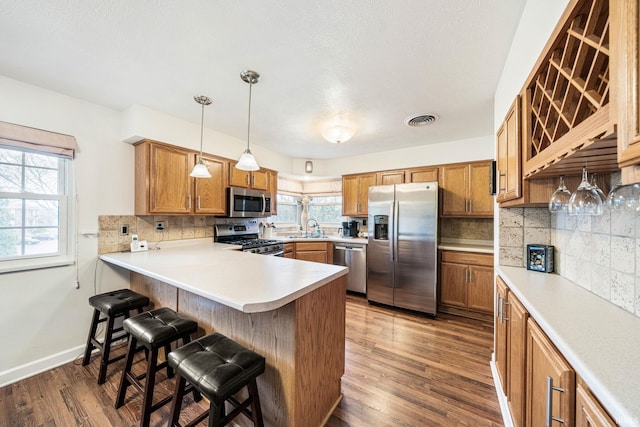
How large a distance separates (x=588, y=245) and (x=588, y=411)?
1093 mm

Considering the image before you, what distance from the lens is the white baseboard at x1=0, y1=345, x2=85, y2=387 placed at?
1896 mm

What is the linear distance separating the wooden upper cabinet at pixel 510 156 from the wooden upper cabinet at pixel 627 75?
0.89 meters

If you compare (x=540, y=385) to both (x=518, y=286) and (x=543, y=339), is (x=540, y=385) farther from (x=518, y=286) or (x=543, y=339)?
(x=518, y=286)

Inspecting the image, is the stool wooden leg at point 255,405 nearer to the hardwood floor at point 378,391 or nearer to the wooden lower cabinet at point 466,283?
the hardwood floor at point 378,391

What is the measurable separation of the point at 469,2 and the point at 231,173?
295cm

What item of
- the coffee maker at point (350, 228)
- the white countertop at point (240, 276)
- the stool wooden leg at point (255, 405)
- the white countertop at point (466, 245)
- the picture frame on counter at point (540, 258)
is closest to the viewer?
the white countertop at point (240, 276)

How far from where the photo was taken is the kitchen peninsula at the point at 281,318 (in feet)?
4.18

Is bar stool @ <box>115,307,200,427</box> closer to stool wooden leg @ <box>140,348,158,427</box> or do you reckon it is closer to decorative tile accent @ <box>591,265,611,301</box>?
stool wooden leg @ <box>140,348,158,427</box>

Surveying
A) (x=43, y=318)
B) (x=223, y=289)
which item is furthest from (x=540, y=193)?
(x=43, y=318)

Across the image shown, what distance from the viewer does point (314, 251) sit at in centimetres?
409

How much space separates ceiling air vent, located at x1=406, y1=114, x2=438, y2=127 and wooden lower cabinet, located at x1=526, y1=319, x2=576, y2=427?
2.21m

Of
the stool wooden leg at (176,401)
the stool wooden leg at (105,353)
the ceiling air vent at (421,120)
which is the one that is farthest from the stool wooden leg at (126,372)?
the ceiling air vent at (421,120)

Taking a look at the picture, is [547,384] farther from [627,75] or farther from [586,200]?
[627,75]

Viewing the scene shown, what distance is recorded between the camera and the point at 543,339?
960 millimetres
